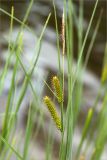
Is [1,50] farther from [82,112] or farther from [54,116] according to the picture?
[54,116]

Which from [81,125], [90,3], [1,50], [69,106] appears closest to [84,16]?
[90,3]

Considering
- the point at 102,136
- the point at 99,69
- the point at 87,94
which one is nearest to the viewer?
the point at 102,136

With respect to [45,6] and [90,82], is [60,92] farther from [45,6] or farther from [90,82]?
[45,6]

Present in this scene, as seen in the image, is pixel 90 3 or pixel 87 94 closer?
pixel 87 94

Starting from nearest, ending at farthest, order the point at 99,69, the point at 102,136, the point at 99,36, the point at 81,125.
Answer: the point at 102,136 → the point at 81,125 → the point at 99,69 → the point at 99,36

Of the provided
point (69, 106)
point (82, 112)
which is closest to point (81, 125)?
point (82, 112)

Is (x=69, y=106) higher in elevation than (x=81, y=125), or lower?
higher

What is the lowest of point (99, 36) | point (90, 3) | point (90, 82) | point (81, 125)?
point (81, 125)

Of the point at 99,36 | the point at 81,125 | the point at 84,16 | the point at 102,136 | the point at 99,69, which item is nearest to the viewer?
the point at 102,136

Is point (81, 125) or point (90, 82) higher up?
point (90, 82)
